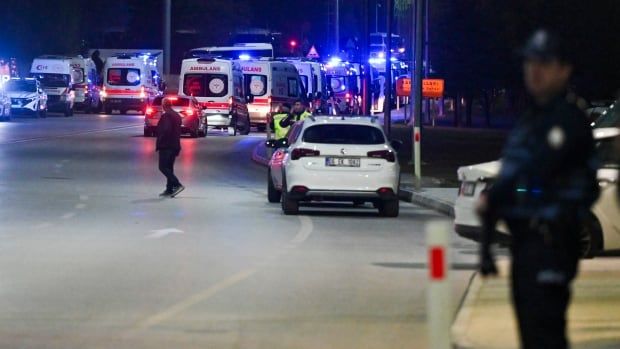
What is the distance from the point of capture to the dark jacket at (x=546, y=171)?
20.3ft

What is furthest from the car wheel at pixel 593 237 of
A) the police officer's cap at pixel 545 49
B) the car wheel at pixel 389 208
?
the police officer's cap at pixel 545 49

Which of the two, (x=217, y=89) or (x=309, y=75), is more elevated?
(x=309, y=75)

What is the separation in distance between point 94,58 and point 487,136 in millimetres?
31156

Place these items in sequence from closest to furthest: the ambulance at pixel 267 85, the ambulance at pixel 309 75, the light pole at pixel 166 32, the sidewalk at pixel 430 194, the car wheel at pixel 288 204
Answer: the car wheel at pixel 288 204 < the sidewalk at pixel 430 194 < the ambulance at pixel 267 85 < the ambulance at pixel 309 75 < the light pole at pixel 166 32

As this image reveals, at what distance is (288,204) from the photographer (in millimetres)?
21453

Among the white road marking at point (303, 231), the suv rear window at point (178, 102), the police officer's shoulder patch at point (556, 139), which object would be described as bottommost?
the white road marking at point (303, 231)

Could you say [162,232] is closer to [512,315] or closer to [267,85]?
[512,315]

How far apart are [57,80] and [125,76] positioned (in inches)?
192

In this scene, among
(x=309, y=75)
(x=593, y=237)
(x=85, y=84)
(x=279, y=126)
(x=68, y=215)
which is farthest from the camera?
(x=85, y=84)

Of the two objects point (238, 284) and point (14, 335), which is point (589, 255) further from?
point (14, 335)

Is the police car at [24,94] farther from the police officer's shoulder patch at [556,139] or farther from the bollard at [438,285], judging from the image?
the police officer's shoulder patch at [556,139]

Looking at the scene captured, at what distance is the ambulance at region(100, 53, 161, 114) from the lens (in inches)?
2717

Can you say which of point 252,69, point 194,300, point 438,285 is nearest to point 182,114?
point 252,69

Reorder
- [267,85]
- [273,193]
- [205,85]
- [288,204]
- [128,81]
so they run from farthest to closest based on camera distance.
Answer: [128,81] → [267,85] → [205,85] → [273,193] → [288,204]
